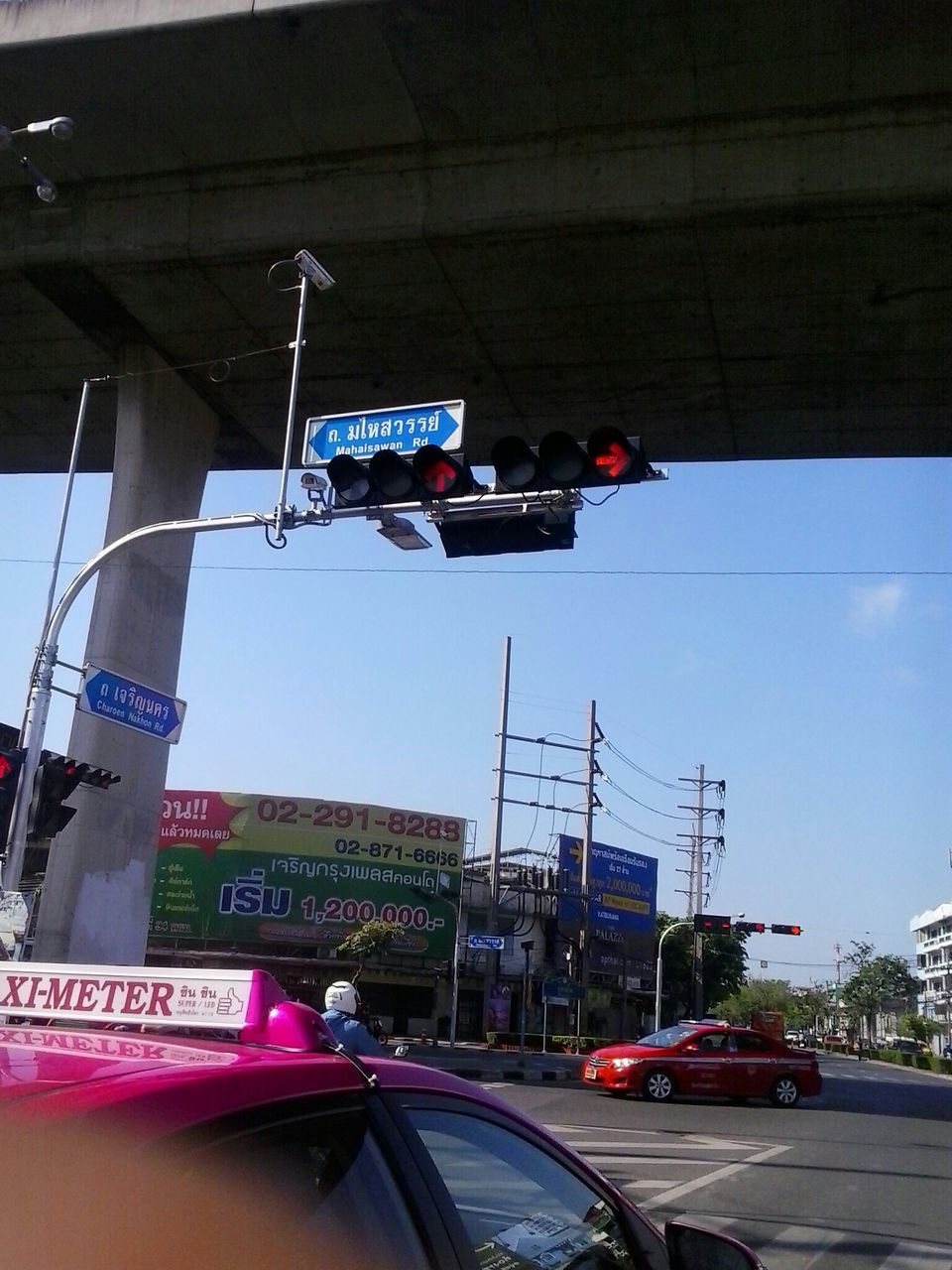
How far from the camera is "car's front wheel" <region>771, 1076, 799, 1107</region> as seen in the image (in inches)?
773

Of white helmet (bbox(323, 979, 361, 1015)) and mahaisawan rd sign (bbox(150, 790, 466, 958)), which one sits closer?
white helmet (bbox(323, 979, 361, 1015))

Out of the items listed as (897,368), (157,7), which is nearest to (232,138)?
(157,7)

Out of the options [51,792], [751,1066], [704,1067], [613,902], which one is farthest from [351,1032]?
[613,902]

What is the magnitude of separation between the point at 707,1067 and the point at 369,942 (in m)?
17.3

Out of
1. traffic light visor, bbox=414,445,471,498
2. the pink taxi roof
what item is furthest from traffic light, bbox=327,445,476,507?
the pink taxi roof

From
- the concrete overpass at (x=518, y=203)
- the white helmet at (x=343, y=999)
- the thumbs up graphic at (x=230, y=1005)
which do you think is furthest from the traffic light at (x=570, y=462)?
the thumbs up graphic at (x=230, y=1005)

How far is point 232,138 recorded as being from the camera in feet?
40.8

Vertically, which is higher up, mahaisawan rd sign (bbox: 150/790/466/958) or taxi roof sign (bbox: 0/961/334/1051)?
mahaisawan rd sign (bbox: 150/790/466/958)

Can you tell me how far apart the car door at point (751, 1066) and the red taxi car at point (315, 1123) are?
17815mm

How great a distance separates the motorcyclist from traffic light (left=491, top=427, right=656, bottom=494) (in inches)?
146

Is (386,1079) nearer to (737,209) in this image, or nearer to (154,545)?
(737,209)

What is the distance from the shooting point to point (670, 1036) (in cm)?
1981

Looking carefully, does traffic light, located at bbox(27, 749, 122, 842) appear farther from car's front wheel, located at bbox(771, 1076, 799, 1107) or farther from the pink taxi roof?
car's front wheel, located at bbox(771, 1076, 799, 1107)

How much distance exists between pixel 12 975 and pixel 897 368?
43.5 feet
